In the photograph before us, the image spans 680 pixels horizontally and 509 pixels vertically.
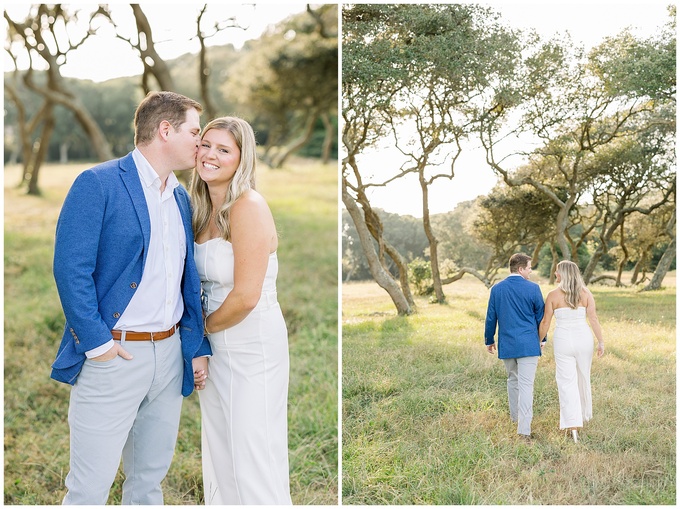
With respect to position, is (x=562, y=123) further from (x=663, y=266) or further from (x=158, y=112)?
(x=158, y=112)

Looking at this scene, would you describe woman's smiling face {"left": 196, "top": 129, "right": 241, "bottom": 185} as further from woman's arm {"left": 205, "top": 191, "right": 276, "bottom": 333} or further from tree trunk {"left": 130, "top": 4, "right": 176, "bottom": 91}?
tree trunk {"left": 130, "top": 4, "right": 176, "bottom": 91}

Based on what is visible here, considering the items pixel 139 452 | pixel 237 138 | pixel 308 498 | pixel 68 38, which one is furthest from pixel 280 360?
pixel 68 38

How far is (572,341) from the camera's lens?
295cm

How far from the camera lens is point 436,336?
10.3 feet

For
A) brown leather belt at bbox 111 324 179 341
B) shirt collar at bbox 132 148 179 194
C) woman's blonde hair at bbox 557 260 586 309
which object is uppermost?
shirt collar at bbox 132 148 179 194

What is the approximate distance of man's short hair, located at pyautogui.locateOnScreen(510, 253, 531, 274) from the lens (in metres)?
2.99

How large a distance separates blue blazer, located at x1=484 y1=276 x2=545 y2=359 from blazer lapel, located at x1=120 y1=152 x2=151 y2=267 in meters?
1.65

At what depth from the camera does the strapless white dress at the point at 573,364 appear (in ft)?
9.61

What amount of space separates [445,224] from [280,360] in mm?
1182

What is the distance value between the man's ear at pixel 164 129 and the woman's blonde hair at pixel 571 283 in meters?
1.89

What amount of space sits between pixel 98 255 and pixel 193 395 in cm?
227

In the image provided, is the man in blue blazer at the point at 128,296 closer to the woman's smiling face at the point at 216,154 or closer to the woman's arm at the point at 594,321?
the woman's smiling face at the point at 216,154

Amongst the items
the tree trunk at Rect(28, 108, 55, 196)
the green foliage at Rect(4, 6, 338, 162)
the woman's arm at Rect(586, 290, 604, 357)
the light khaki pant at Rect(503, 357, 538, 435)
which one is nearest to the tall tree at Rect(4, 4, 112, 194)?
the tree trunk at Rect(28, 108, 55, 196)

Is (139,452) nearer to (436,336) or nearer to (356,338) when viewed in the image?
(356,338)
